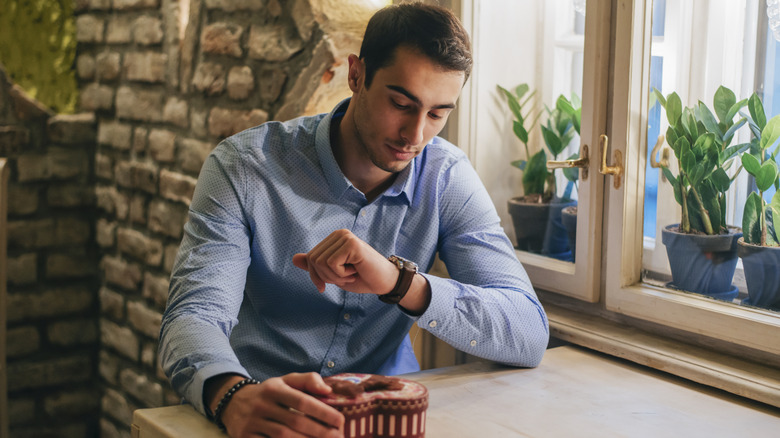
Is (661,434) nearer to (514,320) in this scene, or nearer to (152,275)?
(514,320)

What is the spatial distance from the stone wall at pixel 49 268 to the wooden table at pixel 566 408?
6.40 ft

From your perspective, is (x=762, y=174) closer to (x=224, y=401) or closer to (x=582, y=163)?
(x=582, y=163)

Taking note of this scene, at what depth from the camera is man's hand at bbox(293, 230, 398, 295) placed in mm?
1388

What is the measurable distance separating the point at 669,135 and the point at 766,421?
2.19 feet

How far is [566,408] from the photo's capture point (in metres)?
1.40

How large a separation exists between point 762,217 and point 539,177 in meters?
0.68

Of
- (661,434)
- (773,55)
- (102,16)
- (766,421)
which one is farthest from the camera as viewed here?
(102,16)

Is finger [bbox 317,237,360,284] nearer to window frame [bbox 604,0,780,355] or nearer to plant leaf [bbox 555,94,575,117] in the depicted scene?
window frame [bbox 604,0,780,355]

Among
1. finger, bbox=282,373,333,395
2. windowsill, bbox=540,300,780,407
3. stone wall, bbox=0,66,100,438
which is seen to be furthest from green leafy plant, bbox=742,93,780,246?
stone wall, bbox=0,66,100,438

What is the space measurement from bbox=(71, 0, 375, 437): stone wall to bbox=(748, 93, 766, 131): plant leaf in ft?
3.45

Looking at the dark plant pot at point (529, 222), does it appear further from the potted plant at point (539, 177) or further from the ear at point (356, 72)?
the ear at point (356, 72)

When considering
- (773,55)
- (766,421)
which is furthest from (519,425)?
(773,55)

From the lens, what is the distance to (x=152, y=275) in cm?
276

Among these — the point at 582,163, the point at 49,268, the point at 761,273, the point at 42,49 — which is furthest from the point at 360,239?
the point at 42,49
